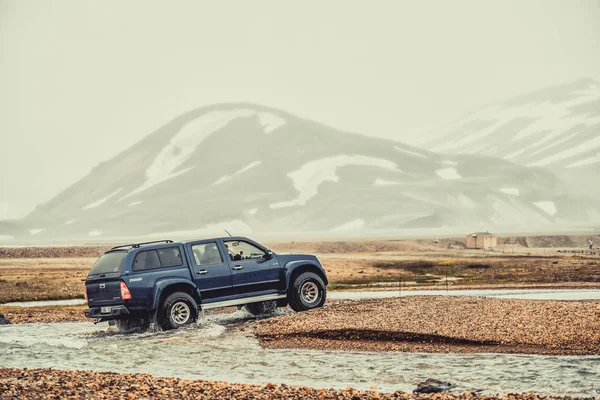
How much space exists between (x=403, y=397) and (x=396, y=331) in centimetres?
929

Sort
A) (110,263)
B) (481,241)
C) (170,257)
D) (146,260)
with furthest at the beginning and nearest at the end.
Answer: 1. (481,241)
2. (170,257)
3. (146,260)
4. (110,263)

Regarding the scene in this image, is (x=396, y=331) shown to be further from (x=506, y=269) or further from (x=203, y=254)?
(x=506, y=269)

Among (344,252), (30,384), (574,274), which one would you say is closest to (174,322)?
(30,384)

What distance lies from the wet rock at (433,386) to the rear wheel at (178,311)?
34.4ft

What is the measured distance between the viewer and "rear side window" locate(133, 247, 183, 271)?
2758 cm

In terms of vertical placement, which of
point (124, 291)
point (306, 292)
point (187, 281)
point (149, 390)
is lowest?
point (149, 390)

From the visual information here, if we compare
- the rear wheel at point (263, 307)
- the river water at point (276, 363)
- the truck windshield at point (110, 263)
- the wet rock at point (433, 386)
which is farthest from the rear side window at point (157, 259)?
the wet rock at point (433, 386)

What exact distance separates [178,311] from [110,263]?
8.12 feet

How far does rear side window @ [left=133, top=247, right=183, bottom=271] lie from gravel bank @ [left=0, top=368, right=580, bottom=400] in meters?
7.71

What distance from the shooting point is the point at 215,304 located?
29.0 metres

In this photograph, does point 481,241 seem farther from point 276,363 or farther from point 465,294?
point 276,363

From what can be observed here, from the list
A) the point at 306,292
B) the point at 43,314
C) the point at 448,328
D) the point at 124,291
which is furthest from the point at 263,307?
the point at 43,314

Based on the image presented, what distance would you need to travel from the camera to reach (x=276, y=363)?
2325 centimetres

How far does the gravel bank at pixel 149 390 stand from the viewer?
17.2m
